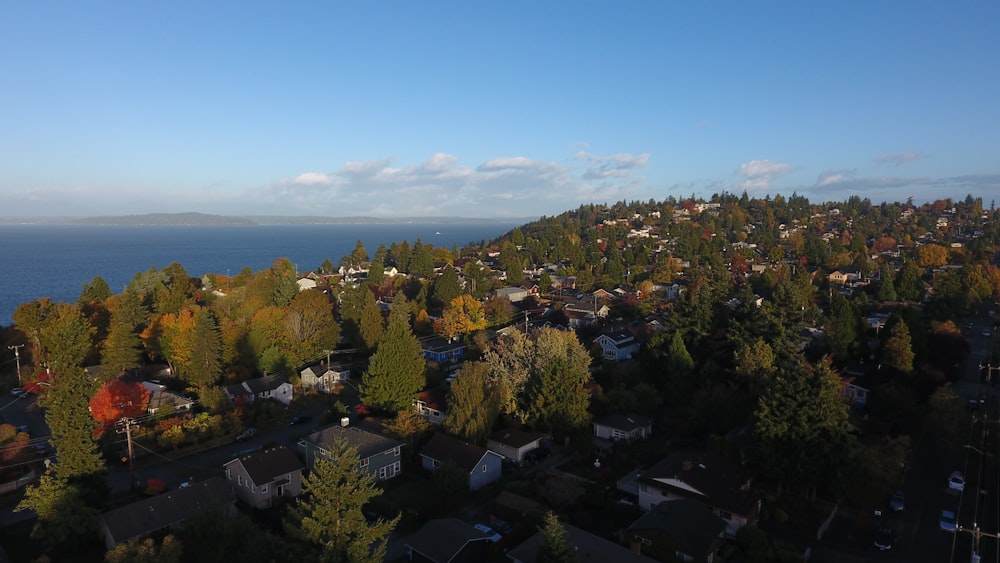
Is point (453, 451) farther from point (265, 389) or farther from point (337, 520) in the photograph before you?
point (265, 389)

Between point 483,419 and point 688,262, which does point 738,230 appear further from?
point 483,419

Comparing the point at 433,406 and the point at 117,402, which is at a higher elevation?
the point at 117,402

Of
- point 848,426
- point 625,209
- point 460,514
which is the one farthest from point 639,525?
point 625,209

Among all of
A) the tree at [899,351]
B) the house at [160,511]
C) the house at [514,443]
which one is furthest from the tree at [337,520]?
the tree at [899,351]

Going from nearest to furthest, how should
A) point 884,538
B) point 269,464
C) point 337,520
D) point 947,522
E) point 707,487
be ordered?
point 337,520
point 884,538
point 947,522
point 707,487
point 269,464

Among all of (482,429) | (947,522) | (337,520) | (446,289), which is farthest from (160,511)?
(446,289)

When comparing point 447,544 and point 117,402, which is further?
point 117,402
